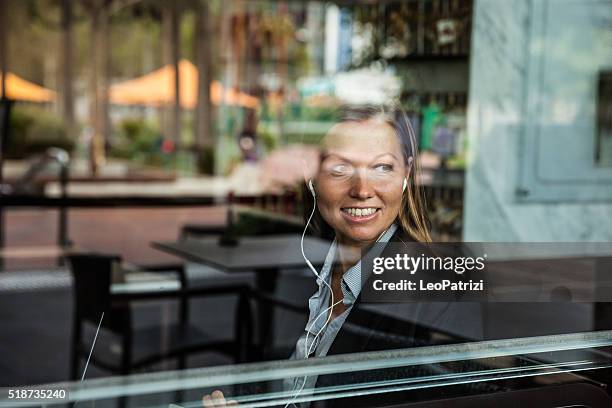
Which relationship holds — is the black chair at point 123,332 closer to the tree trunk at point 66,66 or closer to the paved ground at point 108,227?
the paved ground at point 108,227

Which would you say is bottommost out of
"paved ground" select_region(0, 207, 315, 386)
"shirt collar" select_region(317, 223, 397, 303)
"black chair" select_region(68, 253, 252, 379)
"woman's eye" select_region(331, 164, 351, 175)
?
"paved ground" select_region(0, 207, 315, 386)

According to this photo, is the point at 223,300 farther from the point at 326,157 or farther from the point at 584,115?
the point at 326,157

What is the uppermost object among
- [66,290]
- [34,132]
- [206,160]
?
[34,132]

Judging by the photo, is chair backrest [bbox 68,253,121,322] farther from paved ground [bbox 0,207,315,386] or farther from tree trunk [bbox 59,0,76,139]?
tree trunk [bbox 59,0,76,139]

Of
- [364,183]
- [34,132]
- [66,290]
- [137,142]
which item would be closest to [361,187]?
[364,183]

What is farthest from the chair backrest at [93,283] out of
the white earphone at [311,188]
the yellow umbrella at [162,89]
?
the yellow umbrella at [162,89]

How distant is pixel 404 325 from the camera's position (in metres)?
1.55

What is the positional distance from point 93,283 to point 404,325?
7.87 feet

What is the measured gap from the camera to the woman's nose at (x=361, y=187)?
4.80 feet

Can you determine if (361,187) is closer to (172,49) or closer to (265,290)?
(265,290)

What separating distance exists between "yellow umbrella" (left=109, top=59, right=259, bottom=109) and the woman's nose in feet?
33.2

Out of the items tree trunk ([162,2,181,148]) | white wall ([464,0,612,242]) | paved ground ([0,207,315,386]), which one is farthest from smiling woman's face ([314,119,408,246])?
tree trunk ([162,2,181,148])

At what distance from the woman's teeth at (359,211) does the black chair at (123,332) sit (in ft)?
7.01

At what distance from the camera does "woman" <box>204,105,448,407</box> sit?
146cm
